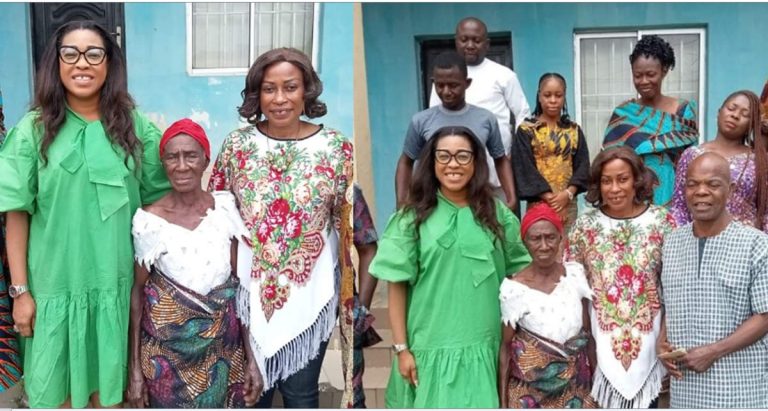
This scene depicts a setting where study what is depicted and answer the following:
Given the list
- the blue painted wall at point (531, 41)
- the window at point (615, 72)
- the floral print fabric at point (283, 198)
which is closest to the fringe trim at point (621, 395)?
the floral print fabric at point (283, 198)

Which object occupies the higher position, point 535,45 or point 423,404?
point 535,45

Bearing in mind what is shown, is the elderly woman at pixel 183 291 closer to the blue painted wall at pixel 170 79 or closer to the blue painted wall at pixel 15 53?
the blue painted wall at pixel 170 79

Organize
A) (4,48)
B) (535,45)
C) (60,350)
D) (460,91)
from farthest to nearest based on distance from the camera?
1. (535,45)
2. (4,48)
3. (460,91)
4. (60,350)

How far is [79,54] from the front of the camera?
12.4 ft

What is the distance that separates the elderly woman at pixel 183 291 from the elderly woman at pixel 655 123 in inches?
88.2

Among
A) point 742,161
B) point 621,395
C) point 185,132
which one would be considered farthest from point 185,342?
point 742,161

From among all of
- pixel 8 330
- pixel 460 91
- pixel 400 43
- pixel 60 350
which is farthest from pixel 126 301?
pixel 400 43

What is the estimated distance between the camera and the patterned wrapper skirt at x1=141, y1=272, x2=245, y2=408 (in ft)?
12.4

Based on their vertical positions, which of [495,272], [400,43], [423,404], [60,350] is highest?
[400,43]

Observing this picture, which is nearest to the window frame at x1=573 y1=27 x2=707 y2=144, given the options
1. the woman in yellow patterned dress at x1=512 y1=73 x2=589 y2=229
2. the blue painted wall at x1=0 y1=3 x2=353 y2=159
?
the blue painted wall at x1=0 y1=3 x2=353 y2=159

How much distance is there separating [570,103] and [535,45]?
0.53 m

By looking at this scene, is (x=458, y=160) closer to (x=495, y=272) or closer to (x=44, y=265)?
(x=495, y=272)

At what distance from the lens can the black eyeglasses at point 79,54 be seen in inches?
148

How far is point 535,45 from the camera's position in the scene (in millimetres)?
7188
